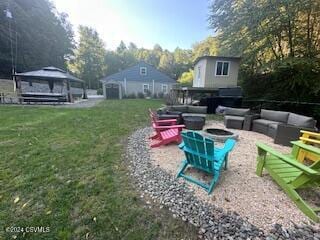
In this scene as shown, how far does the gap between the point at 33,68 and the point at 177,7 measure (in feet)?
72.4

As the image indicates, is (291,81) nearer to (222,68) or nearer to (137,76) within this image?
→ (222,68)

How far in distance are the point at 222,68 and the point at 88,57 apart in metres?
28.6

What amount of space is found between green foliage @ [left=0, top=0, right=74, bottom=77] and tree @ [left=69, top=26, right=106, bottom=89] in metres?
3.55

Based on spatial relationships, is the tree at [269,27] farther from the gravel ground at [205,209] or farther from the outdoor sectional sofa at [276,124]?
the gravel ground at [205,209]

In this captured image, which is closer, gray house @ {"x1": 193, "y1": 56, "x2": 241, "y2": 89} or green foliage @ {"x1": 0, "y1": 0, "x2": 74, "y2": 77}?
gray house @ {"x1": 193, "y1": 56, "x2": 241, "y2": 89}

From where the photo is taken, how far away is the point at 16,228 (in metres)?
2.06

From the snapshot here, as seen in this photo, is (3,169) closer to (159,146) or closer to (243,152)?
(159,146)

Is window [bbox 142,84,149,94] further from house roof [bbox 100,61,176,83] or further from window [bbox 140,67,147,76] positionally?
window [bbox 140,67,147,76]

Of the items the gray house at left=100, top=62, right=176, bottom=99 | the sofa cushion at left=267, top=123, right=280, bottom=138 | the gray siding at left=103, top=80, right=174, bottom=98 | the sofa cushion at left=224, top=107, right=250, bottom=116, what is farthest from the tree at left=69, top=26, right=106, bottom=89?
the sofa cushion at left=267, top=123, right=280, bottom=138

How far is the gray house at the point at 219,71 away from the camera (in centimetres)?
1469

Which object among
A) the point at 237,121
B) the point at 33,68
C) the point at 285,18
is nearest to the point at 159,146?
the point at 237,121

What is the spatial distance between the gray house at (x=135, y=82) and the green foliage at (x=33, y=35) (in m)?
10.4

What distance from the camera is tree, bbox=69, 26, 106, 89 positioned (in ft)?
113

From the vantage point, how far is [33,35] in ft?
78.5
